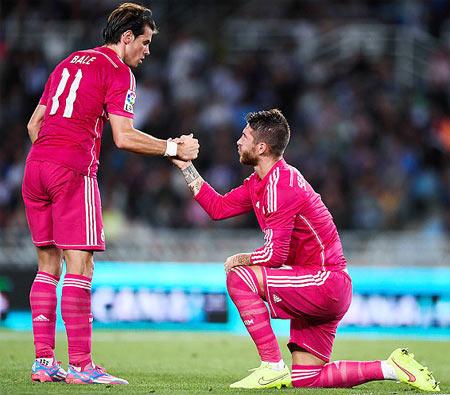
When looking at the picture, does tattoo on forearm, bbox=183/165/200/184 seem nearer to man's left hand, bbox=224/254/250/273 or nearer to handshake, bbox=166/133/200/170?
handshake, bbox=166/133/200/170

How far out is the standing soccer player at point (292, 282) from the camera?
7.25m

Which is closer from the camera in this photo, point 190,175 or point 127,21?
point 127,21

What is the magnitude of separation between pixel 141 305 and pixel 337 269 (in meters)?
7.29

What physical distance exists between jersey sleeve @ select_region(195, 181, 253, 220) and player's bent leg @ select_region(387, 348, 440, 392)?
156 centimetres

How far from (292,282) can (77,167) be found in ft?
5.32

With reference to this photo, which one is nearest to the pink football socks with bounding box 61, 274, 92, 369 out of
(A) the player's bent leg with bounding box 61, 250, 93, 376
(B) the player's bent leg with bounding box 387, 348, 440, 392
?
(A) the player's bent leg with bounding box 61, 250, 93, 376

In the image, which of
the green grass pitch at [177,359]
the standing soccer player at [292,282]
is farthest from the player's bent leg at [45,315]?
the standing soccer player at [292,282]

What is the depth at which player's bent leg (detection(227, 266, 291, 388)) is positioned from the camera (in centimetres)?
722

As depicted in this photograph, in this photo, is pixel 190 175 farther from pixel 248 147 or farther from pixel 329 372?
pixel 329 372

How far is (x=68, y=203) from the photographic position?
750 cm

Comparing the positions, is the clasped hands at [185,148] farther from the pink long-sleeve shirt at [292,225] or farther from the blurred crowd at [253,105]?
the blurred crowd at [253,105]

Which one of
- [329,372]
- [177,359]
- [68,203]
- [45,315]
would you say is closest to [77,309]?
[45,315]

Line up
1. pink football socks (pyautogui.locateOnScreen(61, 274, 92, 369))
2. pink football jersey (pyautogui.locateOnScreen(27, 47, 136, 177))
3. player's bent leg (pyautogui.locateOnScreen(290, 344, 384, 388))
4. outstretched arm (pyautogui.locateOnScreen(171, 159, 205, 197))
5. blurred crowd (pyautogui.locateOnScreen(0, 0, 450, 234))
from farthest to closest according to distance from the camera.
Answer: blurred crowd (pyautogui.locateOnScreen(0, 0, 450, 234)), outstretched arm (pyautogui.locateOnScreen(171, 159, 205, 197)), pink football jersey (pyautogui.locateOnScreen(27, 47, 136, 177)), pink football socks (pyautogui.locateOnScreen(61, 274, 92, 369)), player's bent leg (pyautogui.locateOnScreen(290, 344, 384, 388))

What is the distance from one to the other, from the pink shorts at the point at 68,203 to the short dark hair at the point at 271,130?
1.16m
